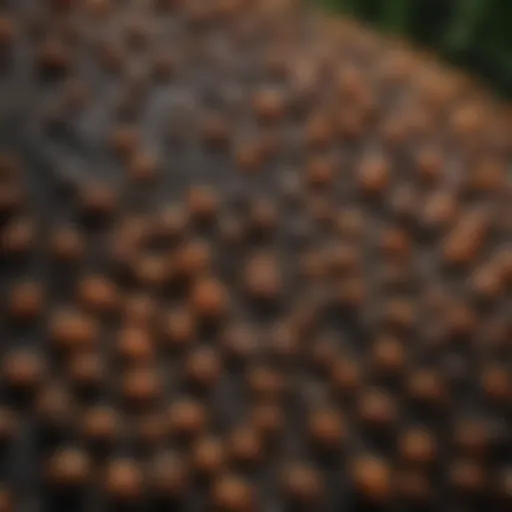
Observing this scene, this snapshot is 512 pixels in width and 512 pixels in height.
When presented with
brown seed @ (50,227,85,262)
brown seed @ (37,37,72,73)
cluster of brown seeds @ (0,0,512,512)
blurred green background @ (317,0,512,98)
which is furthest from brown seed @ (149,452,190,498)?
blurred green background @ (317,0,512,98)

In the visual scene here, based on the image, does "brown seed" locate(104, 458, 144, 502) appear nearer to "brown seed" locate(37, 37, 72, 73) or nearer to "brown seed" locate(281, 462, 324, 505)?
"brown seed" locate(281, 462, 324, 505)

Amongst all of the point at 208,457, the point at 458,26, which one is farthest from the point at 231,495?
the point at 458,26

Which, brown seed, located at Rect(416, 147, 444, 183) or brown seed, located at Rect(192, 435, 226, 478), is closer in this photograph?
brown seed, located at Rect(192, 435, 226, 478)

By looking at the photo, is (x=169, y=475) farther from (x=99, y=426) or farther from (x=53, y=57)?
(x=53, y=57)

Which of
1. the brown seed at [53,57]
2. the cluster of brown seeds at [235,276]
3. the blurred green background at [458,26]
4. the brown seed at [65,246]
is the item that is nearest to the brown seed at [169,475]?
the cluster of brown seeds at [235,276]

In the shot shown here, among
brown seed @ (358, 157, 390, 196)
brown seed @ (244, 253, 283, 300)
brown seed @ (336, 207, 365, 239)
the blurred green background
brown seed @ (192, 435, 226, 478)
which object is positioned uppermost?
the blurred green background

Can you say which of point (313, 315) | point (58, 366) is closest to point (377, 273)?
point (313, 315)
